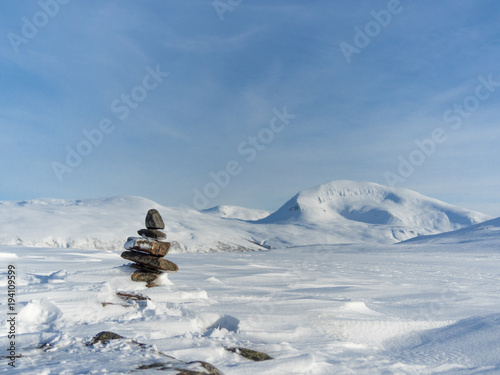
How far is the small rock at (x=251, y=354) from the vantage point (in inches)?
249

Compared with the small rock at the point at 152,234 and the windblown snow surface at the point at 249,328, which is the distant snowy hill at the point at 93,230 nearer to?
the small rock at the point at 152,234

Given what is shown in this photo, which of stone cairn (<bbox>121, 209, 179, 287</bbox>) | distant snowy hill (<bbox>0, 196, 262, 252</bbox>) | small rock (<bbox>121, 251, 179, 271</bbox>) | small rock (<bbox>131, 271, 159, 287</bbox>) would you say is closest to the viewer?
small rock (<bbox>131, 271, 159, 287</bbox>)

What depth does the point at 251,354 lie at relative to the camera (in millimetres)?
6430

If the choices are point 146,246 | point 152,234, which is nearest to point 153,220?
point 152,234

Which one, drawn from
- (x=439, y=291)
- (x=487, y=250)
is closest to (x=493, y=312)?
(x=439, y=291)

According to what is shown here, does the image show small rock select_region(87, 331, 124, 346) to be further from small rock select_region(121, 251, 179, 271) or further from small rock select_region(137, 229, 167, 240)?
small rock select_region(137, 229, 167, 240)

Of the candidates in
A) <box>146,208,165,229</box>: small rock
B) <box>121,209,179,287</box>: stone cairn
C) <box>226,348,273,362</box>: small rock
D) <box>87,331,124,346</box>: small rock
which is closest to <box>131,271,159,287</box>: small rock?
<box>121,209,179,287</box>: stone cairn

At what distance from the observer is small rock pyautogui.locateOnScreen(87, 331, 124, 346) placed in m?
6.36

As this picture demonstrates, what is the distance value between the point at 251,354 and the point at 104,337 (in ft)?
9.27

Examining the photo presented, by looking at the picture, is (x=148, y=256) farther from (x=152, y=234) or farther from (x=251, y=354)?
(x=251, y=354)

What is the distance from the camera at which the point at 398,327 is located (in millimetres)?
9227

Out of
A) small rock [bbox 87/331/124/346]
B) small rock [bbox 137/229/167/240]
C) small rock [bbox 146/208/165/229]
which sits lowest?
small rock [bbox 87/331/124/346]

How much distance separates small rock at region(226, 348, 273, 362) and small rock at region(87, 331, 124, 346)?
2205 millimetres

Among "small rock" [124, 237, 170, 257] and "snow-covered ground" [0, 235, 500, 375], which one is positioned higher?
"small rock" [124, 237, 170, 257]
